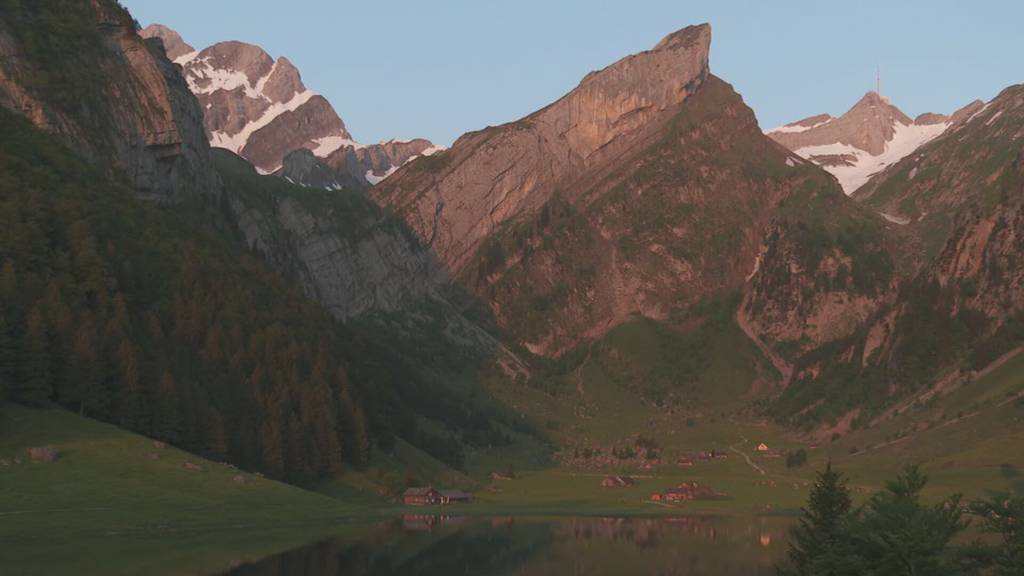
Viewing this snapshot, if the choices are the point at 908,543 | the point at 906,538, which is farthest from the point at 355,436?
the point at 908,543

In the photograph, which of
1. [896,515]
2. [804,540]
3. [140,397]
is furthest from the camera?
[140,397]

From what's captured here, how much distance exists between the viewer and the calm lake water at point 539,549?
11388 centimetres

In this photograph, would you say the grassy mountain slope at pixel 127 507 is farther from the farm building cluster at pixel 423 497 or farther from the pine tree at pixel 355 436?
the pine tree at pixel 355 436

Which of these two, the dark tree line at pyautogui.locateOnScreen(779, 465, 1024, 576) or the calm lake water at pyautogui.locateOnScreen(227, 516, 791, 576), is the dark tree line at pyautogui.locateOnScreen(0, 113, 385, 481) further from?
the dark tree line at pyautogui.locateOnScreen(779, 465, 1024, 576)

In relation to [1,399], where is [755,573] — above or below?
below

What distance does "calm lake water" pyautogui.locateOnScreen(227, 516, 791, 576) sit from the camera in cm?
11388

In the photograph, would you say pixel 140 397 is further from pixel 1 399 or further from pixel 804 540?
pixel 804 540

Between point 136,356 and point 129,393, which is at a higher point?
point 136,356

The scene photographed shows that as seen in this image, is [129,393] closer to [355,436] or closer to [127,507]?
[127,507]

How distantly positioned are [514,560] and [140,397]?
55.1 metres

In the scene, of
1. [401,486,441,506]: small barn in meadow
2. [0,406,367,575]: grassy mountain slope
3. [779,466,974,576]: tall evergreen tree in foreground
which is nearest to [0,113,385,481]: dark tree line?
[0,406,367,575]: grassy mountain slope

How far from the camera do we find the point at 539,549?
133875 millimetres

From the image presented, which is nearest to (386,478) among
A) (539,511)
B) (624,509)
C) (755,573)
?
(539,511)

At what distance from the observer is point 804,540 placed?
83.0 m
